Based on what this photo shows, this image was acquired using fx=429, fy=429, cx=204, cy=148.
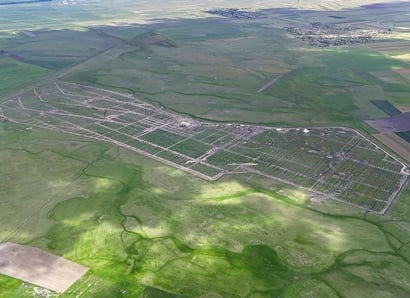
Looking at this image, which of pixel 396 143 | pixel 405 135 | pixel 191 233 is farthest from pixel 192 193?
pixel 405 135

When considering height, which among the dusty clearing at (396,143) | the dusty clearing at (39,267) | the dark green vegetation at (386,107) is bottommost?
the dusty clearing at (396,143)

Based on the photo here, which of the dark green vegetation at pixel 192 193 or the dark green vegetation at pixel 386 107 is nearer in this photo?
the dark green vegetation at pixel 192 193

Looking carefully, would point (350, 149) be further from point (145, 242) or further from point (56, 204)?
point (56, 204)

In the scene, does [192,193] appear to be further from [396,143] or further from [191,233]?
[396,143]

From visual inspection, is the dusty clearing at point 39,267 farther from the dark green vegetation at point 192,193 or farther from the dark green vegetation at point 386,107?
the dark green vegetation at point 386,107

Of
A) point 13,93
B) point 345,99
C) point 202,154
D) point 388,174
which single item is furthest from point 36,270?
point 345,99

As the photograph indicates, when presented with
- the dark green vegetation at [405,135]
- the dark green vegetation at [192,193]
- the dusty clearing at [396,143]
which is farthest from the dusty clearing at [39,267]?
the dark green vegetation at [405,135]
